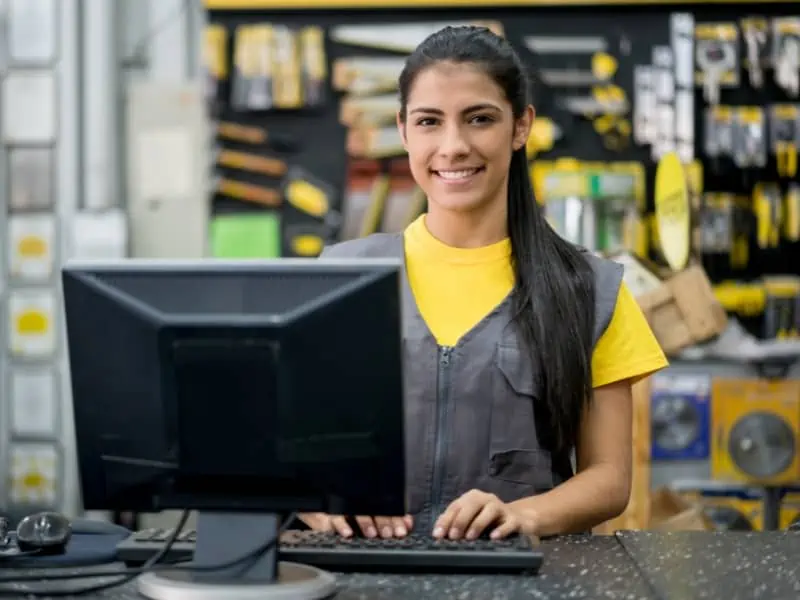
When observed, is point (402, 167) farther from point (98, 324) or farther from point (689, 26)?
point (98, 324)

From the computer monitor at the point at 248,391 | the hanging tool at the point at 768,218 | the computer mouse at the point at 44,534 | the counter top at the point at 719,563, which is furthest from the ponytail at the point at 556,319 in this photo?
the hanging tool at the point at 768,218

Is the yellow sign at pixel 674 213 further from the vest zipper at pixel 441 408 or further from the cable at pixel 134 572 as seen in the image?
the cable at pixel 134 572

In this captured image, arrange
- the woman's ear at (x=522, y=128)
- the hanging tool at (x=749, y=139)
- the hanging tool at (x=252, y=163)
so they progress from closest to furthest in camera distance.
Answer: the woman's ear at (x=522, y=128)
the hanging tool at (x=749, y=139)
the hanging tool at (x=252, y=163)

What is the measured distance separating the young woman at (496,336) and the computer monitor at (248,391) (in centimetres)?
57

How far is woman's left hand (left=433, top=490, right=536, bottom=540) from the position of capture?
1.74 m

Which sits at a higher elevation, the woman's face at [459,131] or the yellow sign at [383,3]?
the yellow sign at [383,3]

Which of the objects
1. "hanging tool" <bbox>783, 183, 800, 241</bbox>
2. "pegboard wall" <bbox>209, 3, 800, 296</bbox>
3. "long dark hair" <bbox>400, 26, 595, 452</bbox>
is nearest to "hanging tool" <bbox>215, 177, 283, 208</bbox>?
"pegboard wall" <bbox>209, 3, 800, 296</bbox>

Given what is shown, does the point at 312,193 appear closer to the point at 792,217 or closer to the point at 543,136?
the point at 543,136

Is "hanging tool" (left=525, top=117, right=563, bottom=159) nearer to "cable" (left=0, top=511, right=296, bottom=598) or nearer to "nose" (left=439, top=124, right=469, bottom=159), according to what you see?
"nose" (left=439, top=124, right=469, bottom=159)

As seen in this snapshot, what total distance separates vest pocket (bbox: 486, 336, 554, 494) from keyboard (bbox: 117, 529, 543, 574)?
35cm

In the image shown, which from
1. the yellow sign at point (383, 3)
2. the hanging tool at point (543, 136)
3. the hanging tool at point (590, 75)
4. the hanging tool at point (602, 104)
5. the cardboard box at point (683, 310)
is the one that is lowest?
the cardboard box at point (683, 310)

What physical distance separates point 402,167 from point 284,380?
12.1 ft

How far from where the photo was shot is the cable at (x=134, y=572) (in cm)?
151

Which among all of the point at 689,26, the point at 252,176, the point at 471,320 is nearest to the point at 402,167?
the point at 252,176
